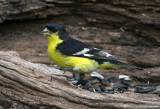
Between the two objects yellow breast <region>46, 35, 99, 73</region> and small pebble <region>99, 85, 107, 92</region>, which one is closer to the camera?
yellow breast <region>46, 35, 99, 73</region>

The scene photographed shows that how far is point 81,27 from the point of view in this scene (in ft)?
28.4

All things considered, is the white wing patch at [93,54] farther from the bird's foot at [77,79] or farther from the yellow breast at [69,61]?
the bird's foot at [77,79]

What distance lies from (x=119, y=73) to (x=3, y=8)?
345cm

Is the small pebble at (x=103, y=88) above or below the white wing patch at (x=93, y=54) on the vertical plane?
below

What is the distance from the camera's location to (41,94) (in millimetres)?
5047

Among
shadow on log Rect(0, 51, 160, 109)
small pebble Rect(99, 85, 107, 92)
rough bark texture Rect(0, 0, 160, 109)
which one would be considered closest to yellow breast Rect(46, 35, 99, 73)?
small pebble Rect(99, 85, 107, 92)

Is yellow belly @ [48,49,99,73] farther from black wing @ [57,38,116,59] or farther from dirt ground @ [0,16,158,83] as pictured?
dirt ground @ [0,16,158,83]

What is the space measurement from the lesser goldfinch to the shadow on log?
4.24 ft

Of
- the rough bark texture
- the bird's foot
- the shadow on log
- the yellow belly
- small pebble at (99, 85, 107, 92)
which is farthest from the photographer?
the rough bark texture

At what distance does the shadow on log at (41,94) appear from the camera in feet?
16.4

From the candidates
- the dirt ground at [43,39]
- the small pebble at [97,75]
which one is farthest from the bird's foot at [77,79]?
the dirt ground at [43,39]

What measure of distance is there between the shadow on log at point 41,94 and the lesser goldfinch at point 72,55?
4.24 ft

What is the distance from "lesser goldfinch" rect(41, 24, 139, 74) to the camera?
21.3 ft

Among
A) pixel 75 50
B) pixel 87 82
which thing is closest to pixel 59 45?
pixel 75 50
